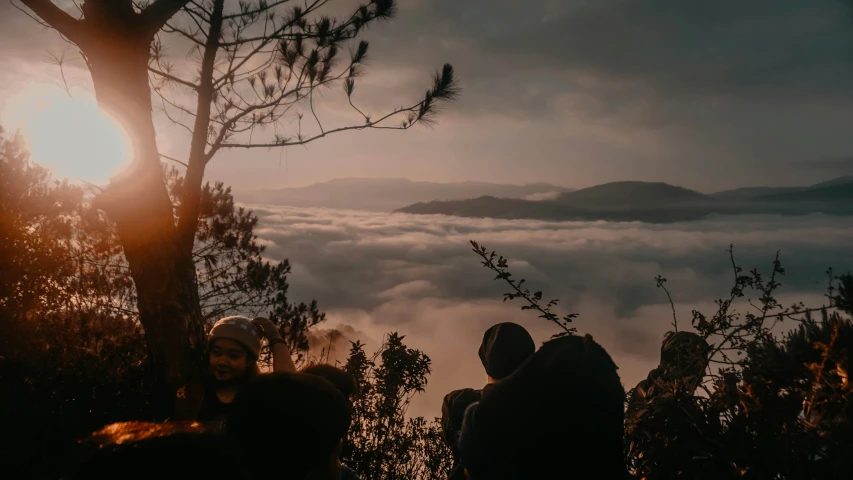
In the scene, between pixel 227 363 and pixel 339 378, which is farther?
pixel 227 363

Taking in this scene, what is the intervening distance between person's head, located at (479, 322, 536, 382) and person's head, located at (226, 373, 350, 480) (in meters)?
1.55

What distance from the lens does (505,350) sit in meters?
3.16

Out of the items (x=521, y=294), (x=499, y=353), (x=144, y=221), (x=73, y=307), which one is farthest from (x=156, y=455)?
(x=73, y=307)

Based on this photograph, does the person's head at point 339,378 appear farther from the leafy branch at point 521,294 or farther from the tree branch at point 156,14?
the tree branch at point 156,14

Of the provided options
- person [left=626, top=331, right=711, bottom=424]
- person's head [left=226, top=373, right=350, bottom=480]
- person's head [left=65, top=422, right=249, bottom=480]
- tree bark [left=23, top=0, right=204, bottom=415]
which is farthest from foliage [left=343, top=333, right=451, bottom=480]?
person's head [left=65, top=422, right=249, bottom=480]

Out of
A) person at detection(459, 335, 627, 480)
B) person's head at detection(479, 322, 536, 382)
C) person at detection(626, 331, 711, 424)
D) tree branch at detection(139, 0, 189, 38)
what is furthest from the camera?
tree branch at detection(139, 0, 189, 38)

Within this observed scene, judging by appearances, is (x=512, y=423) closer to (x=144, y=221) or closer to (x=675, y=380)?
(x=675, y=380)

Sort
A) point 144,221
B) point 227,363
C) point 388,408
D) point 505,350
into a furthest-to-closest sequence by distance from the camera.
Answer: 1. point 388,408
2. point 144,221
3. point 227,363
4. point 505,350

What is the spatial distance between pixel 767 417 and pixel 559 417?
0.87m

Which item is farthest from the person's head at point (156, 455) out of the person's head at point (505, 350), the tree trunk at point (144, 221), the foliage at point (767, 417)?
the tree trunk at point (144, 221)

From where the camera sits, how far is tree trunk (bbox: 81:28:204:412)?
431cm

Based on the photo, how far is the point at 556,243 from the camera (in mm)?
187250

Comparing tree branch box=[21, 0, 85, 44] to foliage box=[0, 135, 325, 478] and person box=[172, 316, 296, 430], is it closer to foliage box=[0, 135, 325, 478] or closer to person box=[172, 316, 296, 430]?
foliage box=[0, 135, 325, 478]

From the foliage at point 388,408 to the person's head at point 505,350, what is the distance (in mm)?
2384
